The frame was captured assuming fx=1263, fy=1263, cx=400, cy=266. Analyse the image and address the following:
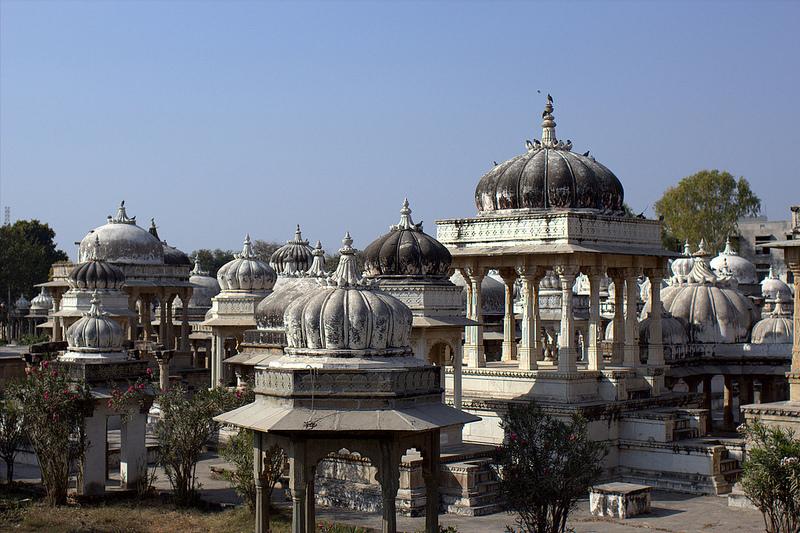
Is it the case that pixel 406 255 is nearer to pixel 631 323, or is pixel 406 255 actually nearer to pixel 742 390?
pixel 631 323

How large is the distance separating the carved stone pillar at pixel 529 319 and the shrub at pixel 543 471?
889cm

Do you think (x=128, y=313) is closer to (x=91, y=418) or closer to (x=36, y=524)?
(x=91, y=418)

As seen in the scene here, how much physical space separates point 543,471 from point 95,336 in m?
9.72

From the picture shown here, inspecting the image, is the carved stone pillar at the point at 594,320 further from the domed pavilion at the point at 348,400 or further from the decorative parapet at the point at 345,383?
the decorative parapet at the point at 345,383

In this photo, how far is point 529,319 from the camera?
90.8 ft

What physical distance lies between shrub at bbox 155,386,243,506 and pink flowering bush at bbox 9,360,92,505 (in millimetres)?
1466

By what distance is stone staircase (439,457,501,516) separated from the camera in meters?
21.8

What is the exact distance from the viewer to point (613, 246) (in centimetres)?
2736

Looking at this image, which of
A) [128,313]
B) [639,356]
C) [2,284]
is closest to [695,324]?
[639,356]

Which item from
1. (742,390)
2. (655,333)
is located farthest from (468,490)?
(742,390)

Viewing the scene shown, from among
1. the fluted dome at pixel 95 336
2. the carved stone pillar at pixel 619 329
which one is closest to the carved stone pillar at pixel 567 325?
the carved stone pillar at pixel 619 329

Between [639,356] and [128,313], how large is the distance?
16116 millimetres

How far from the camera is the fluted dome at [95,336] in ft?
76.9

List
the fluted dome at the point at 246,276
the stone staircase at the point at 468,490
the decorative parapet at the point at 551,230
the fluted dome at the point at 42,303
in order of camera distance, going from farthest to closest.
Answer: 1. the fluted dome at the point at 42,303
2. the fluted dome at the point at 246,276
3. the decorative parapet at the point at 551,230
4. the stone staircase at the point at 468,490
